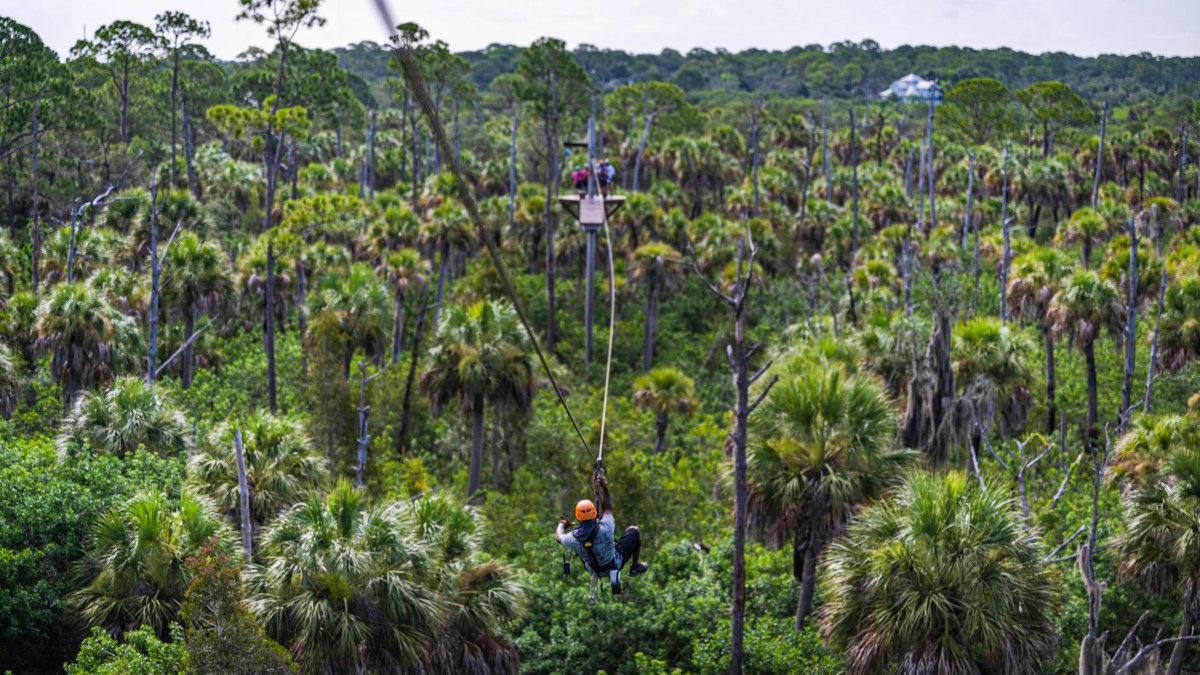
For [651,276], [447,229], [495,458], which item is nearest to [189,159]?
[447,229]

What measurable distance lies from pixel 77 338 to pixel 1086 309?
25.9m

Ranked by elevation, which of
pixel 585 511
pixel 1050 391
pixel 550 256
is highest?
pixel 585 511

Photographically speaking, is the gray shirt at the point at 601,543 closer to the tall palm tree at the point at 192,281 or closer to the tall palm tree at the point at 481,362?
the tall palm tree at the point at 481,362

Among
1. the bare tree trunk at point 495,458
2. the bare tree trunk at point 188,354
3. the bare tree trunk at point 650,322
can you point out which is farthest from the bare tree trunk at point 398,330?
the bare tree trunk at point 650,322

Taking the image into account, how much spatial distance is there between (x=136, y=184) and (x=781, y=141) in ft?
129

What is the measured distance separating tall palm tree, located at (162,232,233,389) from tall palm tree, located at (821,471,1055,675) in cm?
2272

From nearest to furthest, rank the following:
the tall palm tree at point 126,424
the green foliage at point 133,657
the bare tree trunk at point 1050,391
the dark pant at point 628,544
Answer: the dark pant at point 628,544, the green foliage at point 133,657, the tall palm tree at point 126,424, the bare tree trunk at point 1050,391

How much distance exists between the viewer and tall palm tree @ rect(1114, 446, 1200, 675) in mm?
15812

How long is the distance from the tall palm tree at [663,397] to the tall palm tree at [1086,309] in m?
10.6

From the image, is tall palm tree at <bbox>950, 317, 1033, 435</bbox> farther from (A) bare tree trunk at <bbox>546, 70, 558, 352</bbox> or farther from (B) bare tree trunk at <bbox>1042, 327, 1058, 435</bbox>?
(A) bare tree trunk at <bbox>546, 70, 558, 352</bbox>

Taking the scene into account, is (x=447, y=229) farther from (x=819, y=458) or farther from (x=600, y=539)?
(x=600, y=539)

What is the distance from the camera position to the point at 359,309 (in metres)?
29.3

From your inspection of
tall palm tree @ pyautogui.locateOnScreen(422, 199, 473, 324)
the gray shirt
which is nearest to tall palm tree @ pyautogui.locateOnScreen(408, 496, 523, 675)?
the gray shirt

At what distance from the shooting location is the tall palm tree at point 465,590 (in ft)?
50.3
